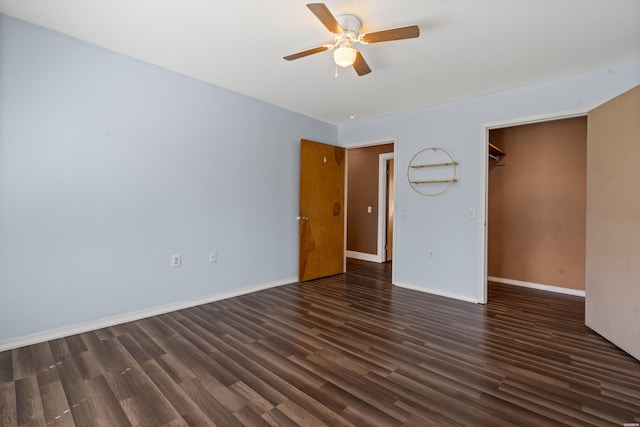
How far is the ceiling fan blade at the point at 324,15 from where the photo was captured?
5.63 feet

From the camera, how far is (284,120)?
424 centimetres

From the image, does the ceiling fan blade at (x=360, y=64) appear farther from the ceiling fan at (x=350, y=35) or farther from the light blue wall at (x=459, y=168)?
the light blue wall at (x=459, y=168)

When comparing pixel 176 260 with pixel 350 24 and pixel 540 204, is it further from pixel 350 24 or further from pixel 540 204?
pixel 540 204

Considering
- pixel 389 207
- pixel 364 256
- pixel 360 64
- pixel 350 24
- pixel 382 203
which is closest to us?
pixel 350 24

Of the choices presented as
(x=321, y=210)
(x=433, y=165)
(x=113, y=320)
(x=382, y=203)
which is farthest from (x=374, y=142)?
(x=113, y=320)

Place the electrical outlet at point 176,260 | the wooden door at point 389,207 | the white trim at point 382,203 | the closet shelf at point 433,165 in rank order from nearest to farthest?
the electrical outlet at point 176,260 < the closet shelf at point 433,165 < the white trim at point 382,203 < the wooden door at point 389,207

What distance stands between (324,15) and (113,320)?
10.1ft

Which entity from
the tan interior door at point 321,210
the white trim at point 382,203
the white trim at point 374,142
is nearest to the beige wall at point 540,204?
the white trim at point 374,142

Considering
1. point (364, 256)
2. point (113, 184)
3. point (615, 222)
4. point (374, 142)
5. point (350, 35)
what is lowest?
point (364, 256)

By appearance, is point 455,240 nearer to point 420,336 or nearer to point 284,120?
point 420,336

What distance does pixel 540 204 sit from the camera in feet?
13.8

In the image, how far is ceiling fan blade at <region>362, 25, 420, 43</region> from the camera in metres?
1.92

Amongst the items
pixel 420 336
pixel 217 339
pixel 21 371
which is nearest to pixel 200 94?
pixel 217 339

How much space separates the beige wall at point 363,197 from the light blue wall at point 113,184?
2.85m
